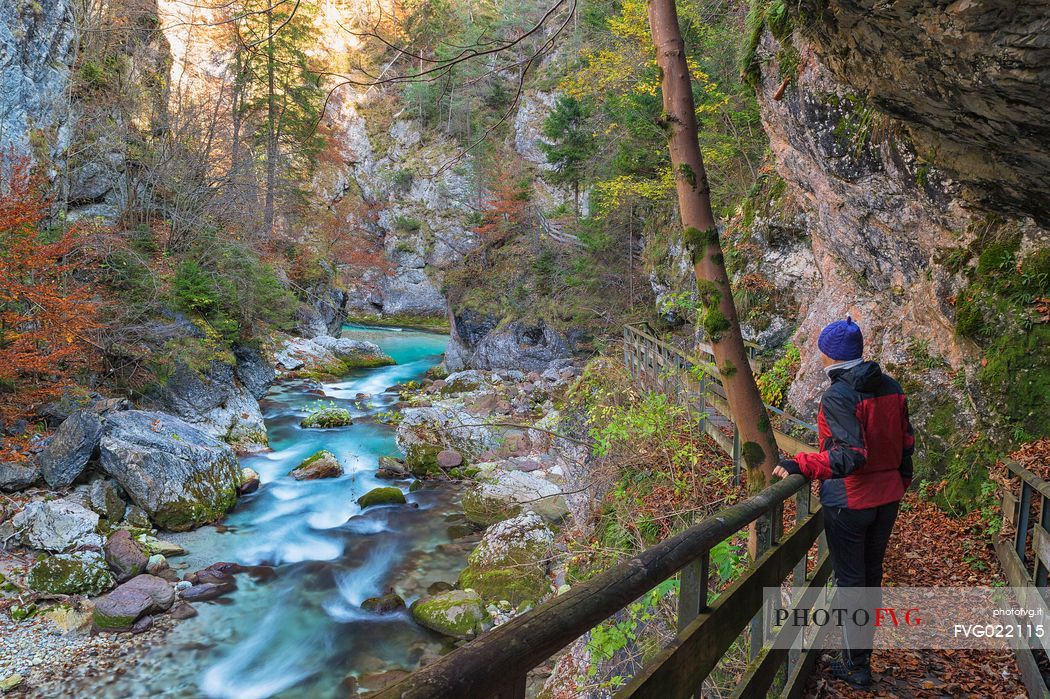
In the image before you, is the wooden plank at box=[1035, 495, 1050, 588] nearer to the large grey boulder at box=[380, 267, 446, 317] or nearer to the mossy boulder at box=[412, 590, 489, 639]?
the mossy boulder at box=[412, 590, 489, 639]

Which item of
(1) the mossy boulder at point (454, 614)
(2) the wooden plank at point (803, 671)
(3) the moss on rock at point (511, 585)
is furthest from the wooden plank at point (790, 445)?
(1) the mossy boulder at point (454, 614)

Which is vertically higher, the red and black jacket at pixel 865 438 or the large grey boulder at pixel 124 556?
the red and black jacket at pixel 865 438

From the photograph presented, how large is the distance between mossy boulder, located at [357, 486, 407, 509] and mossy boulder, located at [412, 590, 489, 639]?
4264 millimetres

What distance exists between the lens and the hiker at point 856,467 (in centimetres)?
299

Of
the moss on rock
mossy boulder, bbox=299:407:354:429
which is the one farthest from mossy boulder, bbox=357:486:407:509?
mossy boulder, bbox=299:407:354:429

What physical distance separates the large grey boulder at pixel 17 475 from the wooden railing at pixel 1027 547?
13.5 metres


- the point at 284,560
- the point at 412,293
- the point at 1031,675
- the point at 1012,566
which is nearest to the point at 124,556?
the point at 284,560

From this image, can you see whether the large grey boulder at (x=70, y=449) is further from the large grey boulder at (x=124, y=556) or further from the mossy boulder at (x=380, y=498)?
the mossy boulder at (x=380, y=498)

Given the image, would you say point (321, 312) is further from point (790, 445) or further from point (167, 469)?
point (790, 445)

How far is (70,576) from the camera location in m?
8.38

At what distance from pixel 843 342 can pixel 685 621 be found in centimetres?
193

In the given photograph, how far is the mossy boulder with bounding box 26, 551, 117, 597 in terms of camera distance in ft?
27.1

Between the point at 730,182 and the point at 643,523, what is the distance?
38.7 ft

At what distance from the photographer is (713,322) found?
4230mm
